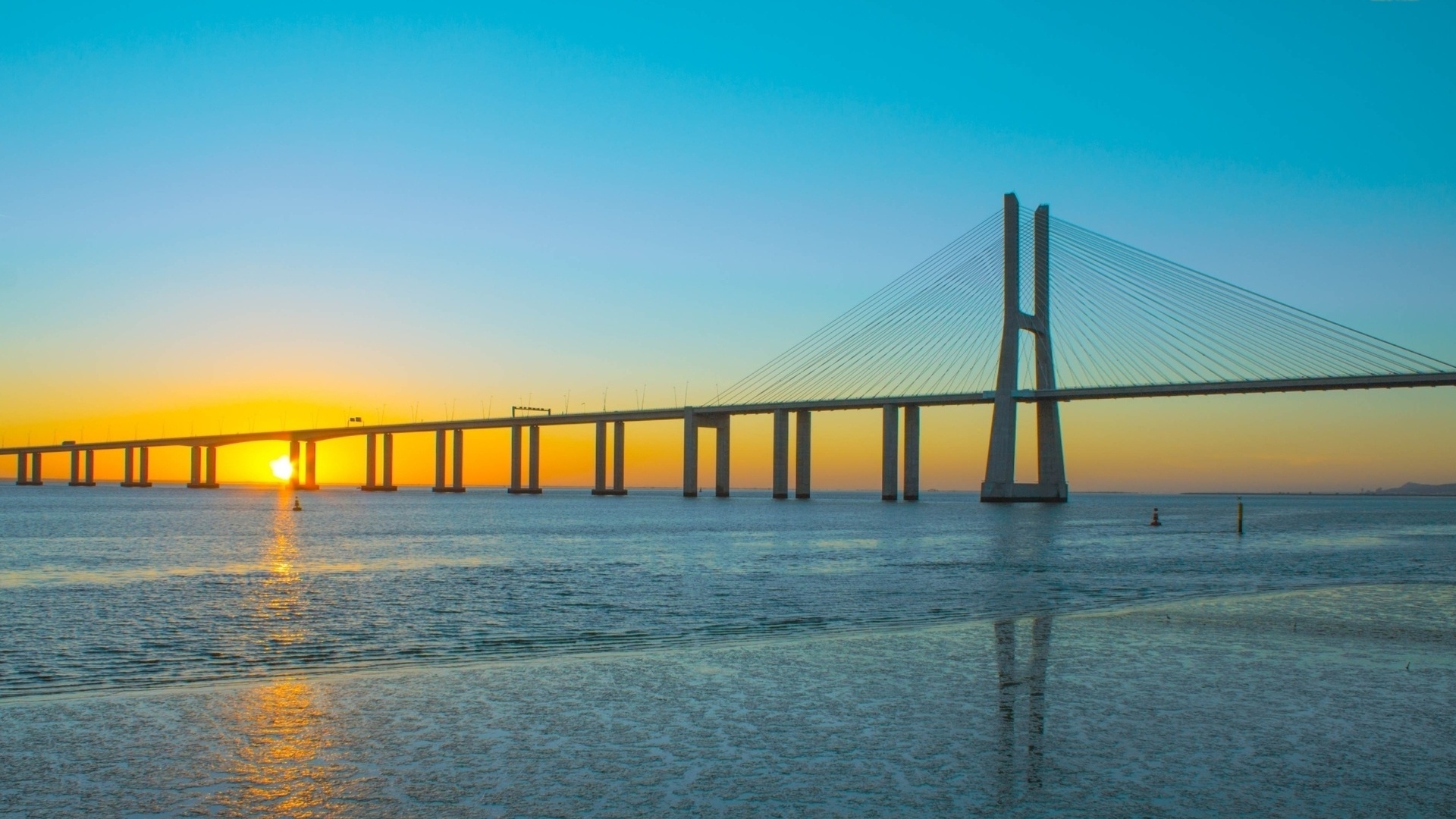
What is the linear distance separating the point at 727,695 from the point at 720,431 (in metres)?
103

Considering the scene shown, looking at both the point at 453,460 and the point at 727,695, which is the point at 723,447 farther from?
the point at 727,695

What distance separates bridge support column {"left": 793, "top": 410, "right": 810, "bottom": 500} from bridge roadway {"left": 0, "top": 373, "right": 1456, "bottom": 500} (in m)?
0.09

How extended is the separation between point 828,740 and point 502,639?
236 inches

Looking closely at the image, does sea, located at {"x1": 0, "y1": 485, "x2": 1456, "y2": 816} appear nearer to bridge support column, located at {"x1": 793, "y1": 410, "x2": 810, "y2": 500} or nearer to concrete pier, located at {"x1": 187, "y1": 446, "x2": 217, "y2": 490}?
bridge support column, located at {"x1": 793, "y1": 410, "x2": 810, "y2": 500}

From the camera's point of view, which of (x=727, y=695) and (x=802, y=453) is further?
(x=802, y=453)

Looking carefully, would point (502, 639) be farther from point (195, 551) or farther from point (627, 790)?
point (195, 551)

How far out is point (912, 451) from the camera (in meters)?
98.6

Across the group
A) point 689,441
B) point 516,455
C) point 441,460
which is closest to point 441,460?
point 441,460

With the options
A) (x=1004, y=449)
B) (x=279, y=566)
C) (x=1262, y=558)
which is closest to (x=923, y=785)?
(x=279, y=566)

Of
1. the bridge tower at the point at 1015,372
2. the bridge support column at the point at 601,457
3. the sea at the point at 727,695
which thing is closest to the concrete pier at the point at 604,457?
the bridge support column at the point at 601,457

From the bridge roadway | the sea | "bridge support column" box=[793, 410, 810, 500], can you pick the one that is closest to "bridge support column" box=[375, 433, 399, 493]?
the bridge roadway

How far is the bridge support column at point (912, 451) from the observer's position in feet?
310

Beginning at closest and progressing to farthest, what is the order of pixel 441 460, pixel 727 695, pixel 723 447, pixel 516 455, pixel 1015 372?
pixel 727 695 < pixel 1015 372 < pixel 723 447 < pixel 516 455 < pixel 441 460

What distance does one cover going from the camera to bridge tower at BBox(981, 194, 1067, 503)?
80562mm
